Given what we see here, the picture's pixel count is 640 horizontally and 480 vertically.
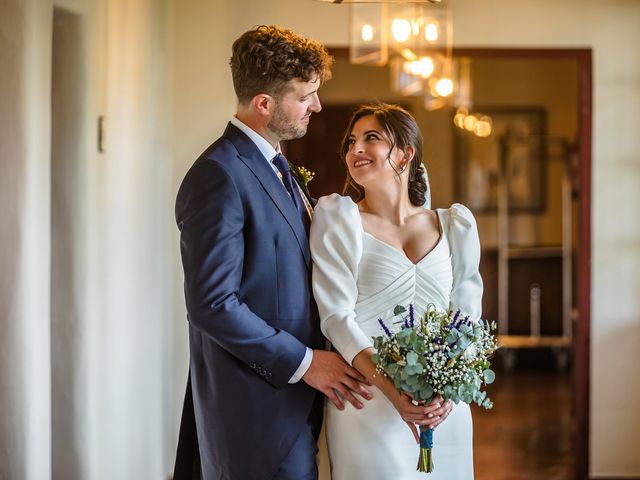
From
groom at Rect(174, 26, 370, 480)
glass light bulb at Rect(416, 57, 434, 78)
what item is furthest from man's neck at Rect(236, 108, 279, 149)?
glass light bulb at Rect(416, 57, 434, 78)

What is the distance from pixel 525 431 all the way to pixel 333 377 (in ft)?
13.6

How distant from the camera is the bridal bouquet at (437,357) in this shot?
2400 millimetres

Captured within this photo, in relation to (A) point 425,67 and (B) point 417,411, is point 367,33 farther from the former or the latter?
(B) point 417,411

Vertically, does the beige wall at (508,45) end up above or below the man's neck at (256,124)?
above

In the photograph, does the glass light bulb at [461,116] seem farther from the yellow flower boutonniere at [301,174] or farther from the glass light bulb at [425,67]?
the yellow flower boutonniere at [301,174]

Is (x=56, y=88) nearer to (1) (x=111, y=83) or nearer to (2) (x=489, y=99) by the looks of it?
(1) (x=111, y=83)

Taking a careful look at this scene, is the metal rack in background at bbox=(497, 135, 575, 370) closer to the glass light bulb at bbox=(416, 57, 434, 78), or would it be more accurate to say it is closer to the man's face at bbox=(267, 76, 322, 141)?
the glass light bulb at bbox=(416, 57, 434, 78)

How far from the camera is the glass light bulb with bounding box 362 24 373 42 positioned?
15.9 feet

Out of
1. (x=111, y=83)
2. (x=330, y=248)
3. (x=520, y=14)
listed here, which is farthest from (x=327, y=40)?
(x=330, y=248)

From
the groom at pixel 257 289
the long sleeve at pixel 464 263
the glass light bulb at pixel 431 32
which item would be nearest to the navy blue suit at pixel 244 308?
the groom at pixel 257 289

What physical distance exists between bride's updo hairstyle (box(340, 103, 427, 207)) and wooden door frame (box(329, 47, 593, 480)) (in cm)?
238

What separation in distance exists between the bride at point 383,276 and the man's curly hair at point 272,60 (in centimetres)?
24

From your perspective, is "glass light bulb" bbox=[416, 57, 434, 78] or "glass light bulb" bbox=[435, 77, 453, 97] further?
"glass light bulb" bbox=[435, 77, 453, 97]

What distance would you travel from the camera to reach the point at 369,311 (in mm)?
2715
